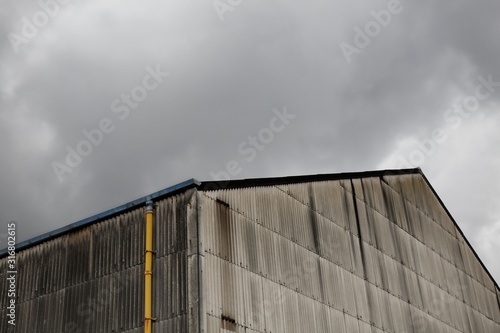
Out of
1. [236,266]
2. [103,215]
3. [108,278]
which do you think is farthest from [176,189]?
[108,278]

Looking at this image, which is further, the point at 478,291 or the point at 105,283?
the point at 478,291

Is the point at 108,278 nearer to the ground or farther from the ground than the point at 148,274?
farther from the ground

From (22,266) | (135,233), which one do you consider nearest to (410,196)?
(135,233)

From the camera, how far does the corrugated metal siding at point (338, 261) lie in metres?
16.6

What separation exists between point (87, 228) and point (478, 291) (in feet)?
76.1

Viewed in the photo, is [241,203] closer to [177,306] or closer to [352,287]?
[177,306]

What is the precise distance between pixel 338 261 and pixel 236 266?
19.5 ft

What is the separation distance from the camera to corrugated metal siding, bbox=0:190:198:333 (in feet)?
51.4

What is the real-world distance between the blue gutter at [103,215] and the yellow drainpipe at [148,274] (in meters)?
0.42

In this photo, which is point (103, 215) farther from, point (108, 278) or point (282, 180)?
point (282, 180)

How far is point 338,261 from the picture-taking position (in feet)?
70.1

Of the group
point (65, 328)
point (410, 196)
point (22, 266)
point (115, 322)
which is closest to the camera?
point (115, 322)

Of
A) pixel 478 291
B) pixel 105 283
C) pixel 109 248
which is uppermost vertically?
pixel 478 291

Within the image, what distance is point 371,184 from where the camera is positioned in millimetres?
26047
